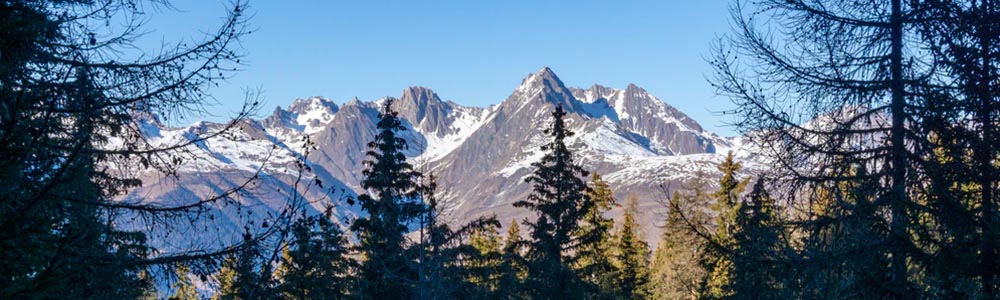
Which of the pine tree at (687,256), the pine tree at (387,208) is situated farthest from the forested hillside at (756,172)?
the pine tree at (687,256)

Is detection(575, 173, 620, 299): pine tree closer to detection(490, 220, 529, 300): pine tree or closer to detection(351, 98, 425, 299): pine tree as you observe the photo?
detection(490, 220, 529, 300): pine tree

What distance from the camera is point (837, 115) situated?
8664 mm

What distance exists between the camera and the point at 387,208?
20.0 meters

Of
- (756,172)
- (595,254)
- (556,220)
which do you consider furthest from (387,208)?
(756,172)

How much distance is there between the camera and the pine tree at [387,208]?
19.4 m

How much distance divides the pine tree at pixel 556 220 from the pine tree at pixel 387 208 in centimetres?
466

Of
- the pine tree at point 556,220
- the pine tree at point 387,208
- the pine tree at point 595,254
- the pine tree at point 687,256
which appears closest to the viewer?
the pine tree at point 387,208

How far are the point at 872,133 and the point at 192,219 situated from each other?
26.9 ft

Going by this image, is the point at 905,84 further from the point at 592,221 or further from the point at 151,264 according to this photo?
the point at 592,221

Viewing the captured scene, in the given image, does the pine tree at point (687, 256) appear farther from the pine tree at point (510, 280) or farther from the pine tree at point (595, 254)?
the pine tree at point (510, 280)

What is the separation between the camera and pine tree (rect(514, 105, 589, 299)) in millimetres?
22734

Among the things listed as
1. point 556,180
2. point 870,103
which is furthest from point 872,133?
point 556,180

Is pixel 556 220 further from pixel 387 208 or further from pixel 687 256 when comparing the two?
pixel 687 256

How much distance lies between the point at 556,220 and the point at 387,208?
6.36 meters
